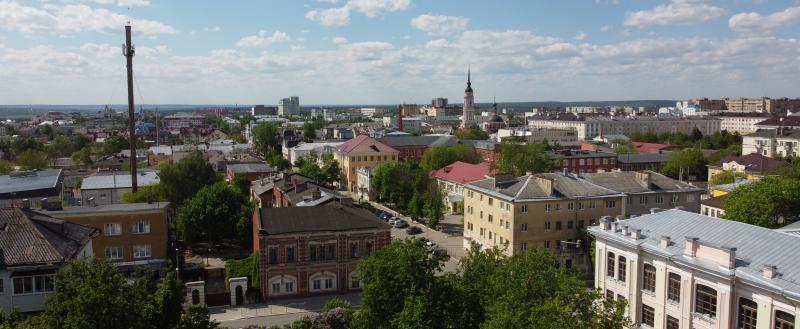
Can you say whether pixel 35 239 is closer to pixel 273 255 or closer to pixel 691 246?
pixel 273 255

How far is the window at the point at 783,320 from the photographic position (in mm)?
20483

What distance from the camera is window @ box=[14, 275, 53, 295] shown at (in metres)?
27.2

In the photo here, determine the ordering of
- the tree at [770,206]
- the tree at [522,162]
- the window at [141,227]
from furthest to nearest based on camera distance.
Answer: the tree at [522,162]
the window at [141,227]
the tree at [770,206]

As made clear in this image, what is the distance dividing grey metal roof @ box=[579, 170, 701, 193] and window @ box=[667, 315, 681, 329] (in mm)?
23823

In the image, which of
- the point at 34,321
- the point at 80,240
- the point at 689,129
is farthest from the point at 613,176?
the point at 689,129

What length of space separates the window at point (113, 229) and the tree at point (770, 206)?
38575 millimetres

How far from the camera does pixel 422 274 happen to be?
23734 millimetres

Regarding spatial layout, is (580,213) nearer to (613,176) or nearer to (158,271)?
(613,176)

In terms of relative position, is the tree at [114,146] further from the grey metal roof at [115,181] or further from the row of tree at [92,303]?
the row of tree at [92,303]

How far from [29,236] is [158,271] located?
43.7 feet

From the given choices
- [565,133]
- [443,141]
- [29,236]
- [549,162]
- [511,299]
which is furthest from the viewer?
[565,133]

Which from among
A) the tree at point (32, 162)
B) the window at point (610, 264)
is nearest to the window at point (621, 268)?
the window at point (610, 264)

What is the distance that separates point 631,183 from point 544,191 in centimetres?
908

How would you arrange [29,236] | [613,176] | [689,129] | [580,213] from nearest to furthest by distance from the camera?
[29,236]
[580,213]
[613,176]
[689,129]
